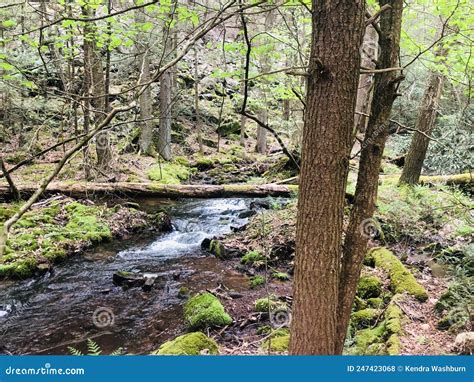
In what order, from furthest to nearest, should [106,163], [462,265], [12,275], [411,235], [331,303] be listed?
[106,163] → [411,235] → [12,275] → [462,265] → [331,303]

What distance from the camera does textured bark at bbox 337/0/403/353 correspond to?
2.97 metres

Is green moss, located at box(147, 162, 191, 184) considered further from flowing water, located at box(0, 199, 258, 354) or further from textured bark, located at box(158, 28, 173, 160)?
flowing water, located at box(0, 199, 258, 354)

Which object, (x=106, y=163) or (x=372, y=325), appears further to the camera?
(x=106, y=163)

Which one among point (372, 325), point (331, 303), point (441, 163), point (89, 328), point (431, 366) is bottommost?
point (89, 328)

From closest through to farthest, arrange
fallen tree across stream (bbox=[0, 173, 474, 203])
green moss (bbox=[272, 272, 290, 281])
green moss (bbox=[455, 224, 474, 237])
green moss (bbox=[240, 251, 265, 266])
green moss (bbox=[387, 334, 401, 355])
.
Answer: green moss (bbox=[387, 334, 401, 355])
green moss (bbox=[455, 224, 474, 237])
green moss (bbox=[272, 272, 290, 281])
green moss (bbox=[240, 251, 265, 266])
fallen tree across stream (bbox=[0, 173, 474, 203])

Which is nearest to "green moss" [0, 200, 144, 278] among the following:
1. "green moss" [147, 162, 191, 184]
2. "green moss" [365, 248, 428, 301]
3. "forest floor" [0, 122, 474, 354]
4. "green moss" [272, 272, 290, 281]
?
"forest floor" [0, 122, 474, 354]

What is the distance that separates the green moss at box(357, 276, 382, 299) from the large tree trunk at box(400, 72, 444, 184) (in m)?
4.69

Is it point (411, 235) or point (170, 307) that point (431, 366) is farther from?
point (411, 235)

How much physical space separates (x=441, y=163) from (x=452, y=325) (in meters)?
10.2

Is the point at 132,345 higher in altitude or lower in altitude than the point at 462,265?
lower

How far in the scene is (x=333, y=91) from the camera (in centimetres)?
243

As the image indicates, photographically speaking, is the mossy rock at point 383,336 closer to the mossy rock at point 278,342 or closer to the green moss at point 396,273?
the green moss at point 396,273

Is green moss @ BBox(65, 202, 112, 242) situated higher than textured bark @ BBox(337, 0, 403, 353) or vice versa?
textured bark @ BBox(337, 0, 403, 353)

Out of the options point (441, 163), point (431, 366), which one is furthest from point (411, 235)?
point (441, 163)
